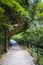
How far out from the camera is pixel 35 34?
28.9 m

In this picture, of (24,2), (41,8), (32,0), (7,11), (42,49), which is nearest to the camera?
(42,49)

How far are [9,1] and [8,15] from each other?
144 inches

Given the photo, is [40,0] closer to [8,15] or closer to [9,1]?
[8,15]

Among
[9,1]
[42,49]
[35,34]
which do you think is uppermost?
[9,1]

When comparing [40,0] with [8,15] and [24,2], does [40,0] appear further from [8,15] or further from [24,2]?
[8,15]

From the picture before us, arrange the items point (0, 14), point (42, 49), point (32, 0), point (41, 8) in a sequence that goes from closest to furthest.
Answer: point (0, 14) < point (42, 49) < point (32, 0) < point (41, 8)

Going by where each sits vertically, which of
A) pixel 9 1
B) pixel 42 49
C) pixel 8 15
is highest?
pixel 9 1

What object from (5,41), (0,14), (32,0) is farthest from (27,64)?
(5,41)

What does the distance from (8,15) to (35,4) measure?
5.41 meters

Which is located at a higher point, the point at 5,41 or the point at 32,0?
the point at 32,0

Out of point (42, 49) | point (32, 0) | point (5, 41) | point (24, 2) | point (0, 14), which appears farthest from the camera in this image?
point (5, 41)

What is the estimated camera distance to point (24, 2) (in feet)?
55.1

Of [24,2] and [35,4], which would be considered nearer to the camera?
[24,2]

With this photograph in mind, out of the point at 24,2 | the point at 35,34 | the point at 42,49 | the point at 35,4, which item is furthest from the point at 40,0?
the point at 35,34
